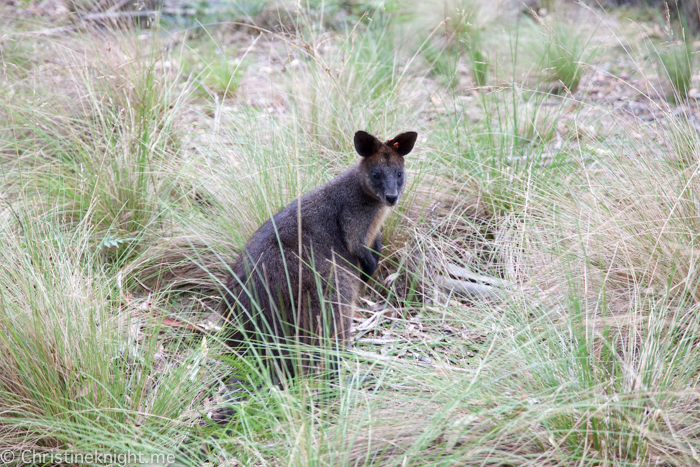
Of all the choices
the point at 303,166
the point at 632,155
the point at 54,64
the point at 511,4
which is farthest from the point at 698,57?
the point at 54,64

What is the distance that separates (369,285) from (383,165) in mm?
928

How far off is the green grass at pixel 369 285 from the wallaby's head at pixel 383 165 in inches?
17.2

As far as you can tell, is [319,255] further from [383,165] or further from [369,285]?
[369,285]

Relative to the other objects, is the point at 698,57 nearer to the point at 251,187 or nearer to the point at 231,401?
the point at 251,187

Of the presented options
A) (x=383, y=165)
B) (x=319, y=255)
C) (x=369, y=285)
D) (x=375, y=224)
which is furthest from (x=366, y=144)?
(x=369, y=285)

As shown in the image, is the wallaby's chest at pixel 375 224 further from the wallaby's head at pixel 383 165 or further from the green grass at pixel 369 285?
the green grass at pixel 369 285

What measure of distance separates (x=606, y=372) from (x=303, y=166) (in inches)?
101

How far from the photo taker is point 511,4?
9.18m

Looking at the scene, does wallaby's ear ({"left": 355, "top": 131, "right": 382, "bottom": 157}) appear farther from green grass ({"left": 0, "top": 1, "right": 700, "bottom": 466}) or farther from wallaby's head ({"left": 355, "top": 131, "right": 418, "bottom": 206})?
green grass ({"left": 0, "top": 1, "right": 700, "bottom": 466})

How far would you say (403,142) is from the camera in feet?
12.5

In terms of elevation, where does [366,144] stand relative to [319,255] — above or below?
above

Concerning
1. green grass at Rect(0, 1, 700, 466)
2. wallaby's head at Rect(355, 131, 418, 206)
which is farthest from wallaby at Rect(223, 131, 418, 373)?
green grass at Rect(0, 1, 700, 466)

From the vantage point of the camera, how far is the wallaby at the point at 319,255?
10.4 ft

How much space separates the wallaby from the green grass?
9.3 inches
